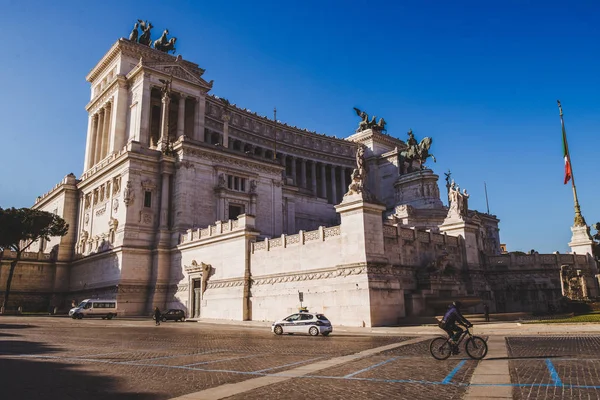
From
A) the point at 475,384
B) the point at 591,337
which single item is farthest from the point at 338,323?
Result: the point at 475,384

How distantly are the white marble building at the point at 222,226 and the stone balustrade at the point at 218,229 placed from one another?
0.19 metres

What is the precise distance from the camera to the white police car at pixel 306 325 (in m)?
24.2

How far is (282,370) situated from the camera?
1217 centimetres

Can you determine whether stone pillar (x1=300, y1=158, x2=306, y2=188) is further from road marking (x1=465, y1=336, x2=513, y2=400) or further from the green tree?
road marking (x1=465, y1=336, x2=513, y2=400)

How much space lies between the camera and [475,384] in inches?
388

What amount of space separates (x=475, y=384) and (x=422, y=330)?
1442 centimetres

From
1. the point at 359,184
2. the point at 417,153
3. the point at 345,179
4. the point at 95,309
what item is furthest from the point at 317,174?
the point at 359,184

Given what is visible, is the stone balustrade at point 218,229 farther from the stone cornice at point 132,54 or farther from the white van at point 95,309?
the stone cornice at point 132,54

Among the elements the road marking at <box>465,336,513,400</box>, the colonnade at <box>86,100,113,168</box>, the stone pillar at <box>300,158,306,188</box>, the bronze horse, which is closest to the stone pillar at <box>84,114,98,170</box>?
the colonnade at <box>86,100,113,168</box>

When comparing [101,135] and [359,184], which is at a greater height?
[101,135]

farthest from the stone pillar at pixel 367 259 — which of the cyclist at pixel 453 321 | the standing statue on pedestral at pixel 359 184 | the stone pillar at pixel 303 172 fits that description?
the stone pillar at pixel 303 172

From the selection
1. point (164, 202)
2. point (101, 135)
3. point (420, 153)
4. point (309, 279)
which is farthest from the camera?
point (420, 153)

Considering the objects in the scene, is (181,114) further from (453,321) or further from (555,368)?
(555,368)

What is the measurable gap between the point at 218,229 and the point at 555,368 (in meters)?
33.5
